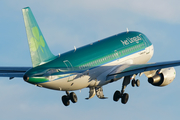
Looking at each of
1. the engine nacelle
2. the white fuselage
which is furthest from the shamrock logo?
the engine nacelle

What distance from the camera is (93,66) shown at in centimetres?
5275

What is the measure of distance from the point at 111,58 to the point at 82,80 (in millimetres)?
5699

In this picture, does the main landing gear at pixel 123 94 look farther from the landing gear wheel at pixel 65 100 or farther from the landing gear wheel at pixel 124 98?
the landing gear wheel at pixel 65 100

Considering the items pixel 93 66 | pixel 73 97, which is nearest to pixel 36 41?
pixel 93 66

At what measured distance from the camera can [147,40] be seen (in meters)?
62.7

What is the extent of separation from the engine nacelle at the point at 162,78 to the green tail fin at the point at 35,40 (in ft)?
40.1

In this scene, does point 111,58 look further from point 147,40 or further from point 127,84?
point 147,40

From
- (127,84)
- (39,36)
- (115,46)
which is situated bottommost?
(127,84)

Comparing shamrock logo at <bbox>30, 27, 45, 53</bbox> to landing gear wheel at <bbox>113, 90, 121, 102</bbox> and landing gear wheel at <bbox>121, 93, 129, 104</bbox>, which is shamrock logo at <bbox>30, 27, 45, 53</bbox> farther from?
landing gear wheel at <bbox>121, 93, 129, 104</bbox>

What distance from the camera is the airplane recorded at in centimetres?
4778

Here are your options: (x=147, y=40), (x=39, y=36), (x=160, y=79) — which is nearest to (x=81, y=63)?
(x=39, y=36)

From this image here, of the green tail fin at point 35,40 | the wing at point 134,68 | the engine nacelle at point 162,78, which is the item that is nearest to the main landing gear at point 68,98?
the wing at point 134,68

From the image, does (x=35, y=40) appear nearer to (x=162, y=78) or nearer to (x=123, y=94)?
(x=123, y=94)

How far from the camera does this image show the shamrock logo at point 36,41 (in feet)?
156
